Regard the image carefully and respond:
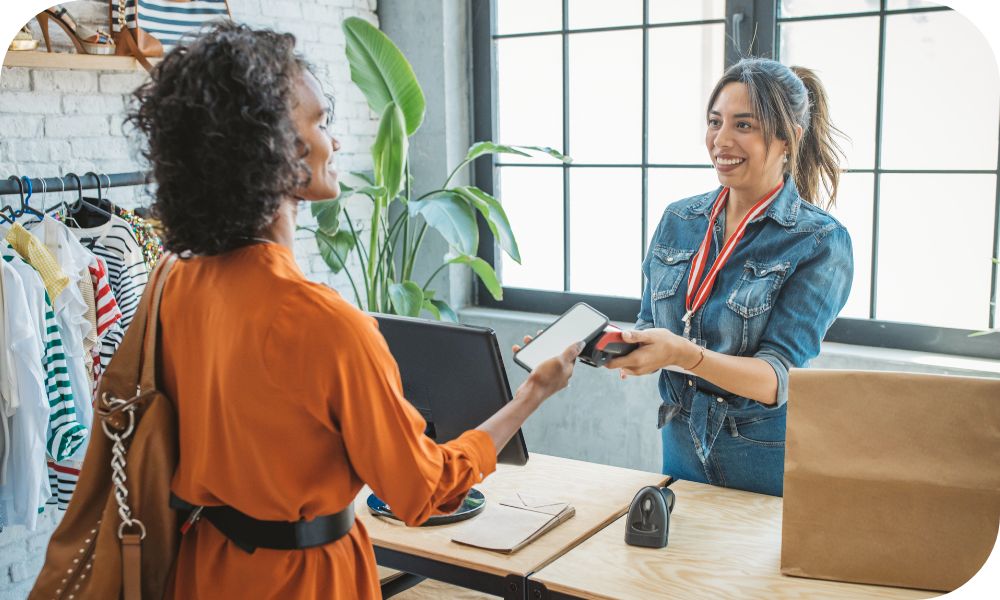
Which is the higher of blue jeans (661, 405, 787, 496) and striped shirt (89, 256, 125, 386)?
striped shirt (89, 256, 125, 386)

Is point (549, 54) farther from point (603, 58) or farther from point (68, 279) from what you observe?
point (68, 279)

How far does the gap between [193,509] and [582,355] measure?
767mm

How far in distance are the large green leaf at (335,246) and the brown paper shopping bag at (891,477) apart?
7.59 feet

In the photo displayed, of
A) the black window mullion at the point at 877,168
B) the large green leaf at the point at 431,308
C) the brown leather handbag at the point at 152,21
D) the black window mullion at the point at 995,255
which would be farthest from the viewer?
the large green leaf at the point at 431,308

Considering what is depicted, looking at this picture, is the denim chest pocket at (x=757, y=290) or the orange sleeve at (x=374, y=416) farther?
the denim chest pocket at (x=757, y=290)

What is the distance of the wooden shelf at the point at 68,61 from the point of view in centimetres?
263

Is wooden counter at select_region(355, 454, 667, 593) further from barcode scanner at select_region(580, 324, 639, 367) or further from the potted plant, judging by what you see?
the potted plant

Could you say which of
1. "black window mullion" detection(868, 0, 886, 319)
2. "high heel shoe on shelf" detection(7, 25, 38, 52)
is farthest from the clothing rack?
"black window mullion" detection(868, 0, 886, 319)

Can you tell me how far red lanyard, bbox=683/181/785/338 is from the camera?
7.30 feet

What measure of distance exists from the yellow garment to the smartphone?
1.41 m

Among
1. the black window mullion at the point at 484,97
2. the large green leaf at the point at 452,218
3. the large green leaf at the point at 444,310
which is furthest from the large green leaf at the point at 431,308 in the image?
the black window mullion at the point at 484,97

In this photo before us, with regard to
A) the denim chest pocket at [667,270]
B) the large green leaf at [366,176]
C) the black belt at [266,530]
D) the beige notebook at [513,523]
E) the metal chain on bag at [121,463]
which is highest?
the large green leaf at [366,176]

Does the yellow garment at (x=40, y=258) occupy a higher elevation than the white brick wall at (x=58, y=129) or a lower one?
lower

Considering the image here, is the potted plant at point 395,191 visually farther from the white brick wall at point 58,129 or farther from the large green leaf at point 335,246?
the white brick wall at point 58,129
